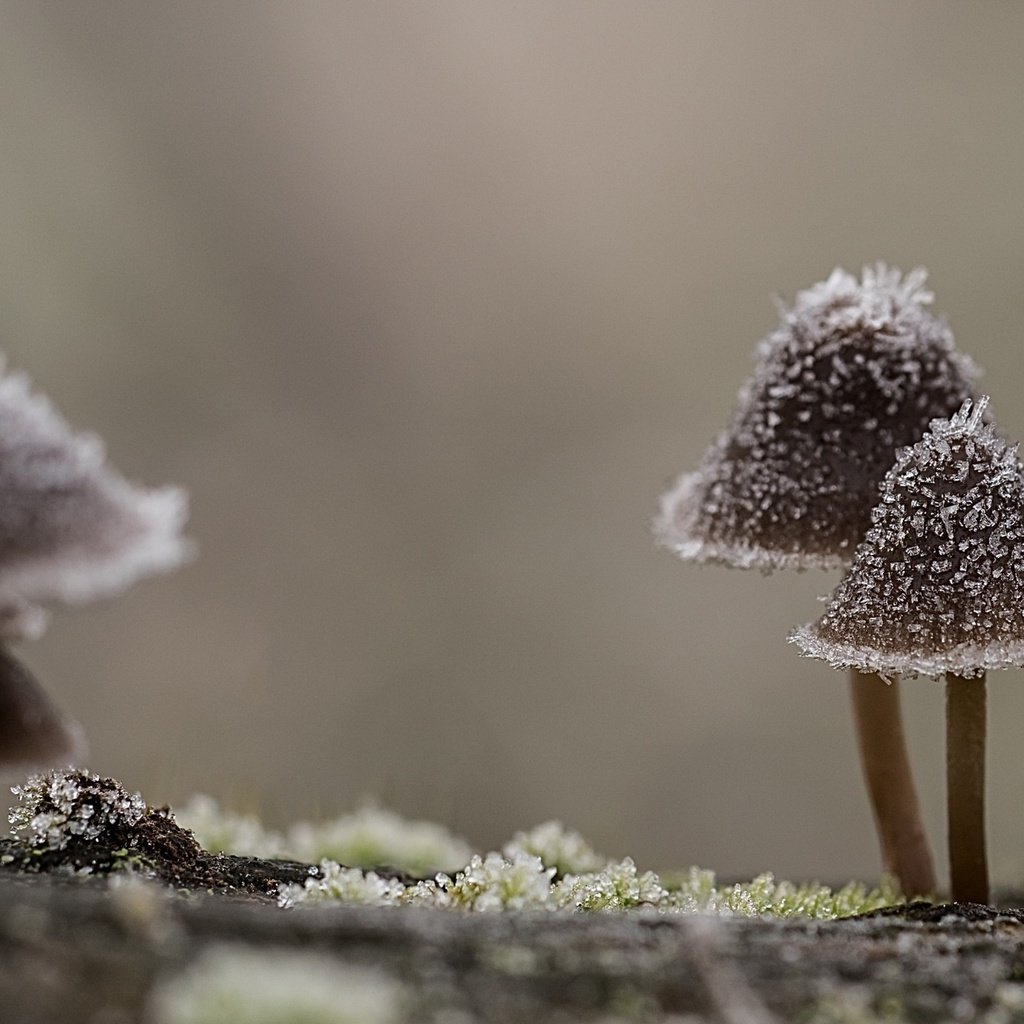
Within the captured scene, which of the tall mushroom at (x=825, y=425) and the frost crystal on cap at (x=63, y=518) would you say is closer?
the frost crystal on cap at (x=63, y=518)

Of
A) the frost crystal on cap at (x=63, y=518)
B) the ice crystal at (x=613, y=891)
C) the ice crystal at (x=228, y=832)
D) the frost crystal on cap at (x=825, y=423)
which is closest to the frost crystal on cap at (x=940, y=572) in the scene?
the frost crystal on cap at (x=825, y=423)

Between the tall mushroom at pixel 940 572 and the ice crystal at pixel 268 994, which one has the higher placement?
the tall mushroom at pixel 940 572

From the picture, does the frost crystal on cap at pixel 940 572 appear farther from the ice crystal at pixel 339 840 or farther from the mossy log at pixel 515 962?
the ice crystal at pixel 339 840

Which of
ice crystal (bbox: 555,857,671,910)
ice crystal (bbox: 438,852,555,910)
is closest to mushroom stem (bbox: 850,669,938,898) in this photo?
ice crystal (bbox: 555,857,671,910)

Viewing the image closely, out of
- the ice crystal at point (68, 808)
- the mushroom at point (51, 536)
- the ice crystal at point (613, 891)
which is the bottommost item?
the ice crystal at point (613, 891)

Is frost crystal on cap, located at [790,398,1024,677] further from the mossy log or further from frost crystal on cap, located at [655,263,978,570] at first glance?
the mossy log

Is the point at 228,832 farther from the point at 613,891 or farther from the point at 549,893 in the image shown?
the point at 549,893
